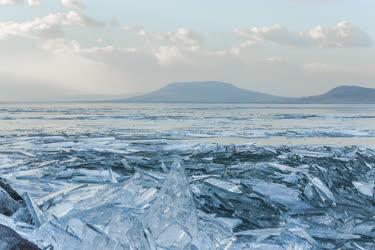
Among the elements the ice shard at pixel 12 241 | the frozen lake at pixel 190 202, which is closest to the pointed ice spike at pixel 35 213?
the frozen lake at pixel 190 202

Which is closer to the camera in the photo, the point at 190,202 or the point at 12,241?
the point at 12,241

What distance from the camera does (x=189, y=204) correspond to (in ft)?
15.7

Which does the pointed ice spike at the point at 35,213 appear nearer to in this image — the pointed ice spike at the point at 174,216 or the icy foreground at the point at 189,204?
the icy foreground at the point at 189,204

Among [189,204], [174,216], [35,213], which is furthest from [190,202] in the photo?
[35,213]

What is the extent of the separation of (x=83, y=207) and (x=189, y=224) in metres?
1.30

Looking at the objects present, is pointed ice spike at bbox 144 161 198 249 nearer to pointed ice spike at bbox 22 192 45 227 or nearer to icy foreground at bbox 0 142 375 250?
icy foreground at bbox 0 142 375 250

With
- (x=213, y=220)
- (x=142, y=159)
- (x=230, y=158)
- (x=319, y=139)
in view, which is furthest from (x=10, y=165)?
(x=319, y=139)

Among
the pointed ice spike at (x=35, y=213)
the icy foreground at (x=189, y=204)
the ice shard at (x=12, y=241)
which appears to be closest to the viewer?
the ice shard at (x=12, y=241)

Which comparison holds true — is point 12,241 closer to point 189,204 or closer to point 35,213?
point 35,213

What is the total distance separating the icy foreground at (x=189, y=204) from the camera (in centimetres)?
438

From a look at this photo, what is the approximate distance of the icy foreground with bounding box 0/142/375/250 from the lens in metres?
4.38

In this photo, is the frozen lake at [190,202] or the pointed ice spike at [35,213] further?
the pointed ice spike at [35,213]

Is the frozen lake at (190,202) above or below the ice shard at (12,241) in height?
below

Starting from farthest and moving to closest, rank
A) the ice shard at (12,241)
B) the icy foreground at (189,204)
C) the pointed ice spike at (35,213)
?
the pointed ice spike at (35,213) < the icy foreground at (189,204) < the ice shard at (12,241)
